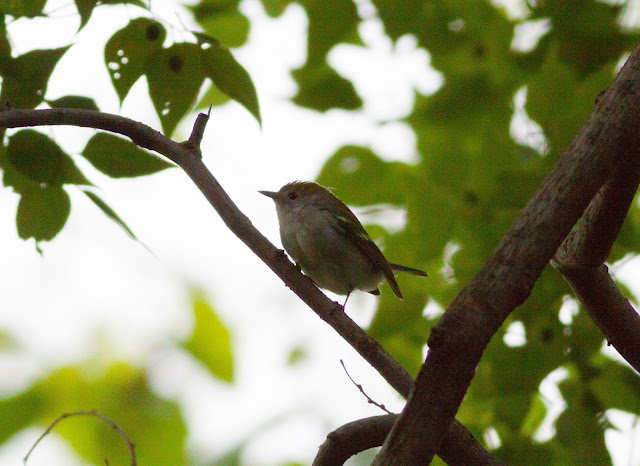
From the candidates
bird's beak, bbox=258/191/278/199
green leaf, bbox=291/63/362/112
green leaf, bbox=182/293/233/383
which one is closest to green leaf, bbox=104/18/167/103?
green leaf, bbox=291/63/362/112

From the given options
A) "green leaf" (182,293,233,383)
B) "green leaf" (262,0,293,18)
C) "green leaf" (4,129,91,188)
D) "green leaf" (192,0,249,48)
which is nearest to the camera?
"green leaf" (4,129,91,188)

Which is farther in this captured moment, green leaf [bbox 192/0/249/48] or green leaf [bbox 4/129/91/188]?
green leaf [bbox 192/0/249/48]

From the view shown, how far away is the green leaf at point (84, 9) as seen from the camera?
8.16 feet

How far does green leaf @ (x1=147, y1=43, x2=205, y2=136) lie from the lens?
2789mm

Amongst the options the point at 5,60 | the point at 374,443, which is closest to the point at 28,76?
the point at 5,60

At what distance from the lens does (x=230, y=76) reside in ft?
9.46

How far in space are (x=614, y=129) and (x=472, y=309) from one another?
30.8 inches

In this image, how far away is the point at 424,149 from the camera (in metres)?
4.30

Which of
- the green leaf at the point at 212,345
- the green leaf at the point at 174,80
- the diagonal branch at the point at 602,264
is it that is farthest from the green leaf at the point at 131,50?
the green leaf at the point at 212,345

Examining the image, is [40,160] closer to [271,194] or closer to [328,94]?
[328,94]

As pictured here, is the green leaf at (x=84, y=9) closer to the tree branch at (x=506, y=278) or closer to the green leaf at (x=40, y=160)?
the green leaf at (x=40, y=160)

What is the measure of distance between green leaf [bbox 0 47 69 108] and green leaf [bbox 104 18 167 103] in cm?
22

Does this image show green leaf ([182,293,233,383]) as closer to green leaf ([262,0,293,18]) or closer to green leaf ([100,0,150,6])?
green leaf ([262,0,293,18])

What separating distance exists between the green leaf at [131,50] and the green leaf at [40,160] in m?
0.35
